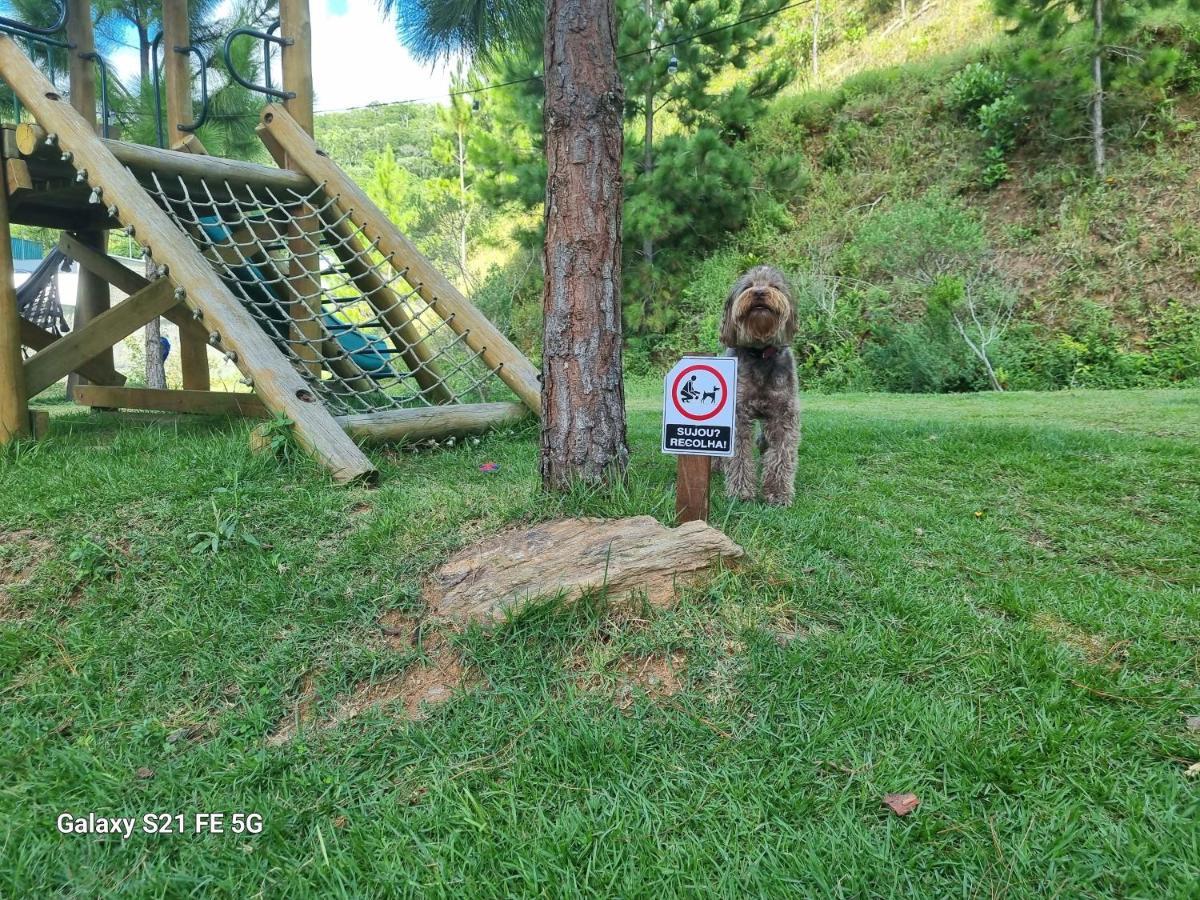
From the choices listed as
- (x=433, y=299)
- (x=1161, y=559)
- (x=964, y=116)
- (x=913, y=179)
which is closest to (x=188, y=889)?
(x=1161, y=559)

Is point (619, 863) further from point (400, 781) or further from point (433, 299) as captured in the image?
point (433, 299)

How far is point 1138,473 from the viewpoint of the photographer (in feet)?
14.4

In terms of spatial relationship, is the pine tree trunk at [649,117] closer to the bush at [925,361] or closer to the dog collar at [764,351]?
the bush at [925,361]

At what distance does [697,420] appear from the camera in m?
2.98

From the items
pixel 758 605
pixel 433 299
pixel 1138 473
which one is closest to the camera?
pixel 758 605

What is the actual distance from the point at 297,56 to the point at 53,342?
122 inches

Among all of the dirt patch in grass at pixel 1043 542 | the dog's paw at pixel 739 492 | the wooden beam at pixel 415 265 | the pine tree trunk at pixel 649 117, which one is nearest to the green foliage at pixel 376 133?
the pine tree trunk at pixel 649 117

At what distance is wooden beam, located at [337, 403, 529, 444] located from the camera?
15.1 ft

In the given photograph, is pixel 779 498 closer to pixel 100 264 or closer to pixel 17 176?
pixel 17 176

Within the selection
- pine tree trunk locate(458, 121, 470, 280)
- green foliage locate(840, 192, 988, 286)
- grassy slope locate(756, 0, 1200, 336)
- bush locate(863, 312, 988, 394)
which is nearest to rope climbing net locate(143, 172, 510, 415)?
bush locate(863, 312, 988, 394)

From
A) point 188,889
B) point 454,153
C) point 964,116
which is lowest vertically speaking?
point 188,889

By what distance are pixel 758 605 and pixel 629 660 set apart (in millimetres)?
490

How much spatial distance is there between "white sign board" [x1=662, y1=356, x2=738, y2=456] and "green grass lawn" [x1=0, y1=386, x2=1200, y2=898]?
35 centimetres
